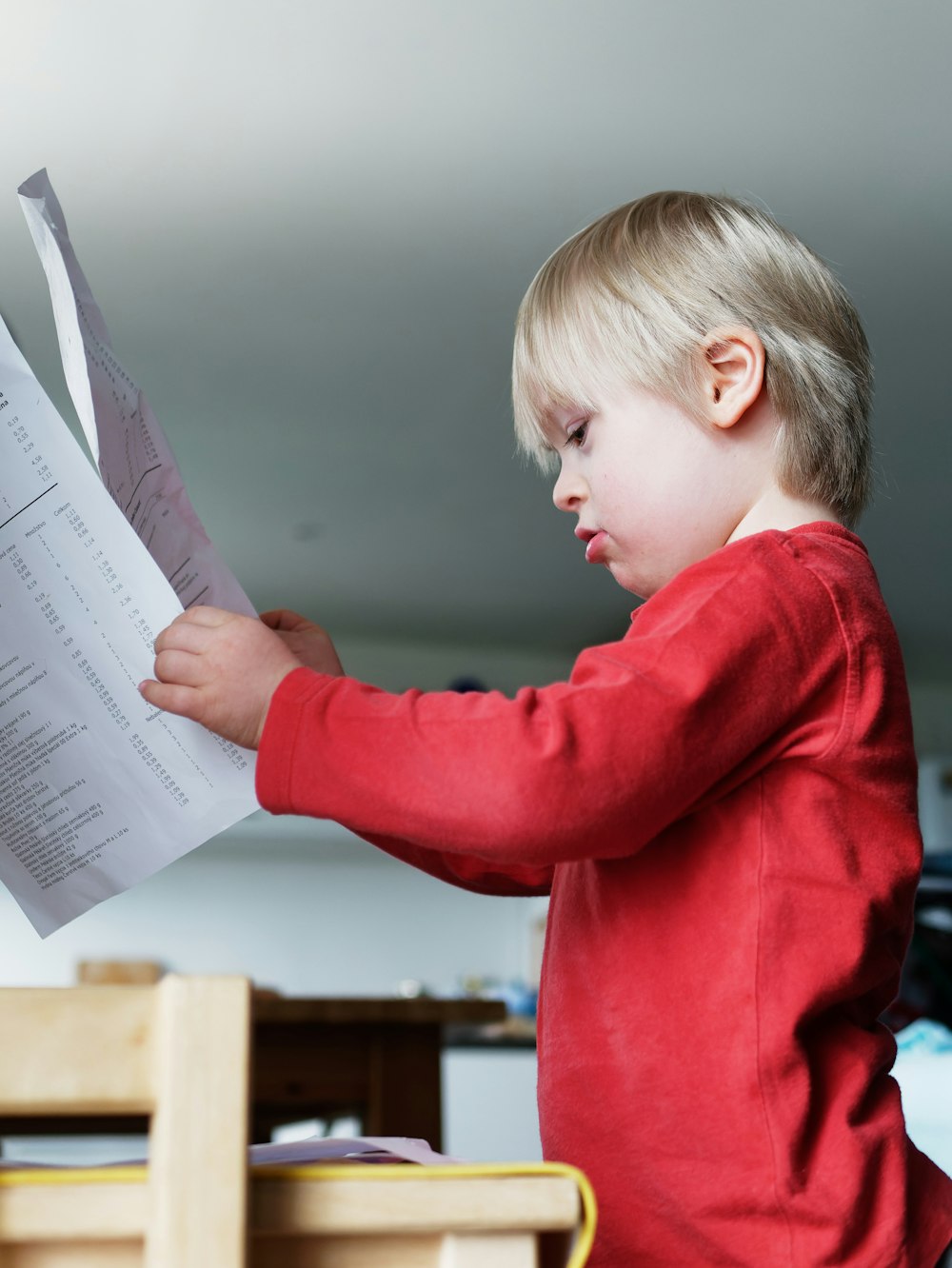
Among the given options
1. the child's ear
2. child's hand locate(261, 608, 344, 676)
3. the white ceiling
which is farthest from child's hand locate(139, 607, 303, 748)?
the white ceiling

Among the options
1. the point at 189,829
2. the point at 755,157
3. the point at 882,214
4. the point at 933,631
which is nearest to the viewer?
the point at 189,829

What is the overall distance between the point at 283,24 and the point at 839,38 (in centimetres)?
90

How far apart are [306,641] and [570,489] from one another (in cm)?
20

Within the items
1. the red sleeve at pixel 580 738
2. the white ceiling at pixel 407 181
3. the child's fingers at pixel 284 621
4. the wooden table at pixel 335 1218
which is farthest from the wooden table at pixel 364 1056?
the white ceiling at pixel 407 181

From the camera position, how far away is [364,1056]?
1.78 m

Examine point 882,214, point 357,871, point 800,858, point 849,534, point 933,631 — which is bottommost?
point 357,871

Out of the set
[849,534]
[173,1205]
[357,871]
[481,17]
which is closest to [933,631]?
[357,871]

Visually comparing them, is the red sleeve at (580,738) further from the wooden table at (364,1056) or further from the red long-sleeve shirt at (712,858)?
the wooden table at (364,1056)

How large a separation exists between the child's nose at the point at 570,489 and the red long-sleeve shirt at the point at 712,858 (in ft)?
0.47

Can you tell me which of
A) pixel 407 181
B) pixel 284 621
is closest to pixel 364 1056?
pixel 284 621

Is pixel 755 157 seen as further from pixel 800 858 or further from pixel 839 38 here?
pixel 800 858

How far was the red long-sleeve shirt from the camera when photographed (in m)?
0.57

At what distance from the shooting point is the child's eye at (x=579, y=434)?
2.67ft

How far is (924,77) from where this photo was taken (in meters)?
2.33
